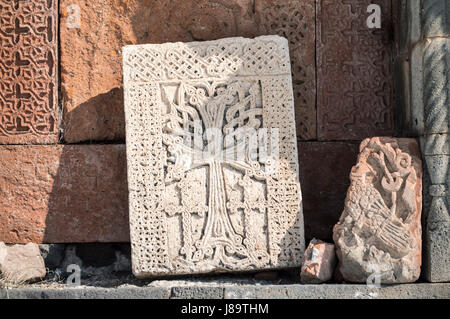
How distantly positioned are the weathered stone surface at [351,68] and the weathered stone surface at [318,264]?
1052mm

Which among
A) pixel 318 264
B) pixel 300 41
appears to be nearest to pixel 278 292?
pixel 318 264

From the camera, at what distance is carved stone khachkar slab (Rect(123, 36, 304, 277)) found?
4332 mm

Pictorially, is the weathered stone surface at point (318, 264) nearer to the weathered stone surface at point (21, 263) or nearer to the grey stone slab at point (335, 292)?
the grey stone slab at point (335, 292)

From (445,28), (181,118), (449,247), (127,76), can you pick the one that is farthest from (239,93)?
(449,247)

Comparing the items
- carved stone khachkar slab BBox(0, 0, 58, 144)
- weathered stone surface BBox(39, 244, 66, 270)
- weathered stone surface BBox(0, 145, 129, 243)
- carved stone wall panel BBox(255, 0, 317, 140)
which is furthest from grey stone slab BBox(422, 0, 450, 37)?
weathered stone surface BBox(39, 244, 66, 270)

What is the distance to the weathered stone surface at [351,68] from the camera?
4.86 m

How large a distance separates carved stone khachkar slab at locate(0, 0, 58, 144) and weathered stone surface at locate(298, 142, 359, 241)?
189 centimetres

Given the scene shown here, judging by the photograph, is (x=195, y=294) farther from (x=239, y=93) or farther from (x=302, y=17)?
(x=302, y=17)

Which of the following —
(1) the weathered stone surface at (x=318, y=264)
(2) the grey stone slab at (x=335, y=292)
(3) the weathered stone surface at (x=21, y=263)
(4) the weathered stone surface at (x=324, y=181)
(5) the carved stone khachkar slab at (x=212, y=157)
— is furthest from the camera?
(4) the weathered stone surface at (x=324, y=181)

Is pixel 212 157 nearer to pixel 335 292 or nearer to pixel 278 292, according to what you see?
pixel 278 292

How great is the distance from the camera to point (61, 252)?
495cm

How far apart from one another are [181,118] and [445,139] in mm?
1716

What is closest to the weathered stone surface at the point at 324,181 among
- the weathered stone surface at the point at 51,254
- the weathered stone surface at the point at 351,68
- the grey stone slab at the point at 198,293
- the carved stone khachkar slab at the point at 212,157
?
the weathered stone surface at the point at 351,68
